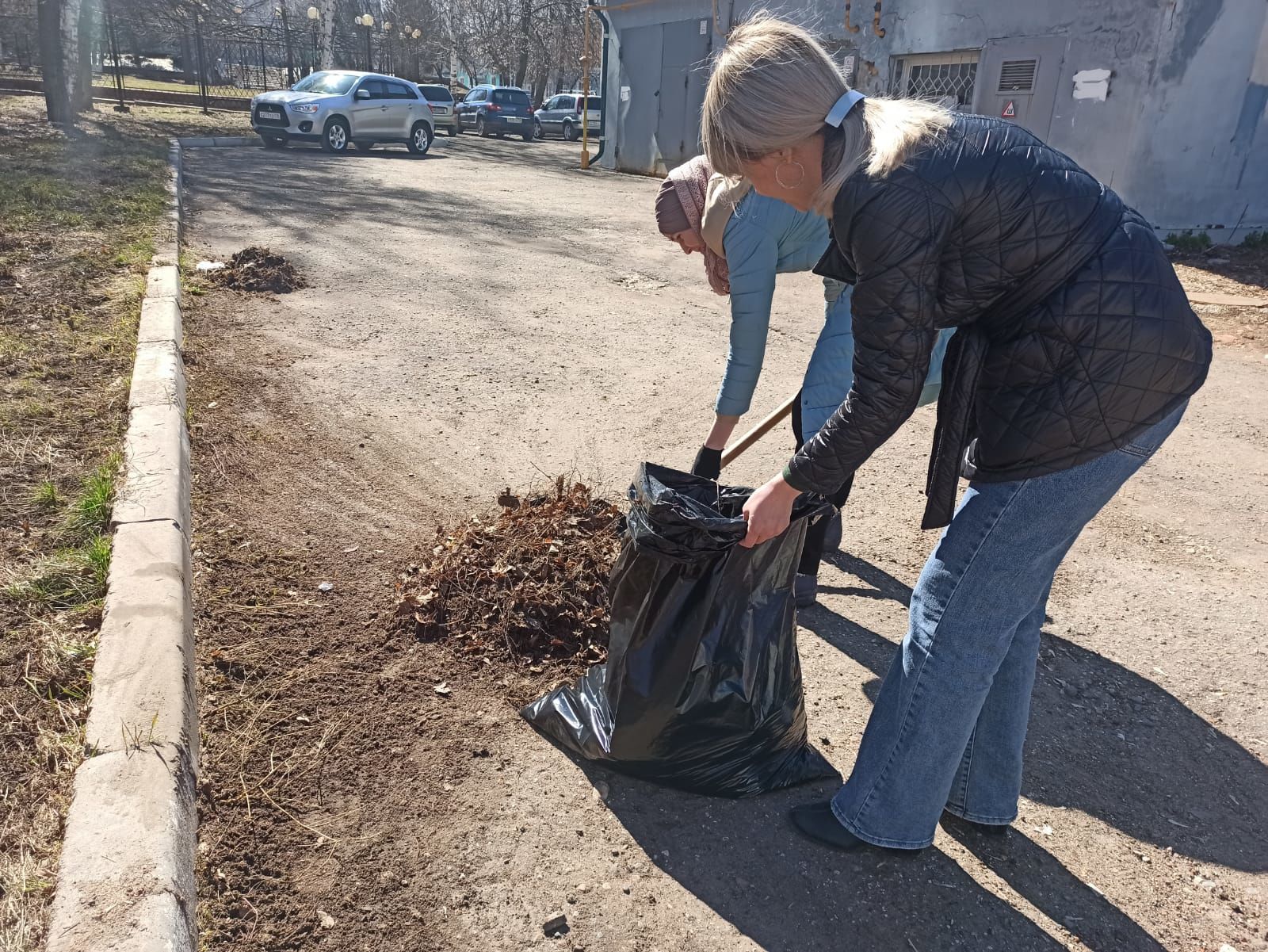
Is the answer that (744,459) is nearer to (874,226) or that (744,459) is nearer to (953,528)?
(953,528)

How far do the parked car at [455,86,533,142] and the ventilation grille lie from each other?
66.8ft

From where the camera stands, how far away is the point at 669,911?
206cm

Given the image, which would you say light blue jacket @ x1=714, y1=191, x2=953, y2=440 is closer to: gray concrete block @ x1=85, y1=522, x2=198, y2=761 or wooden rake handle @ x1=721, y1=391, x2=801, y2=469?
wooden rake handle @ x1=721, y1=391, x2=801, y2=469

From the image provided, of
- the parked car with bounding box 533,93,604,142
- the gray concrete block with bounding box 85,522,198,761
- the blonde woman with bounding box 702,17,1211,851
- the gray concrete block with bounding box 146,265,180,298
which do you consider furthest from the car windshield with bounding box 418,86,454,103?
the blonde woman with bounding box 702,17,1211,851

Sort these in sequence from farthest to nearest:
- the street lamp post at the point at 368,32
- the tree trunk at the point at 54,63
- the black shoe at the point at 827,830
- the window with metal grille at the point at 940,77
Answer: the street lamp post at the point at 368,32 < the tree trunk at the point at 54,63 < the window with metal grille at the point at 940,77 < the black shoe at the point at 827,830

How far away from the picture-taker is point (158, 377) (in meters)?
4.64

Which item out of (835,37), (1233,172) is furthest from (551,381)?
(835,37)

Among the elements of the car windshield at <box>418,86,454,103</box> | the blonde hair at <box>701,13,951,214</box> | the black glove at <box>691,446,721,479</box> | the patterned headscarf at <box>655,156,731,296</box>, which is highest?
the car windshield at <box>418,86,454,103</box>

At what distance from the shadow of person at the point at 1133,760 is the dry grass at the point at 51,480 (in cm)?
228

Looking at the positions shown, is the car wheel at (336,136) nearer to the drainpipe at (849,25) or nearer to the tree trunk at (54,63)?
the tree trunk at (54,63)

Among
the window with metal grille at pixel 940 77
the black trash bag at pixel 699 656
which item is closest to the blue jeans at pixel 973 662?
the black trash bag at pixel 699 656

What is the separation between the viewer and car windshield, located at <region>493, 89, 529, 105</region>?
2894 cm

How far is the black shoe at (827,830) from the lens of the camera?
7.23 feet

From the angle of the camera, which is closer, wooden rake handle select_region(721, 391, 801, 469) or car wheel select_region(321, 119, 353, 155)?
wooden rake handle select_region(721, 391, 801, 469)
